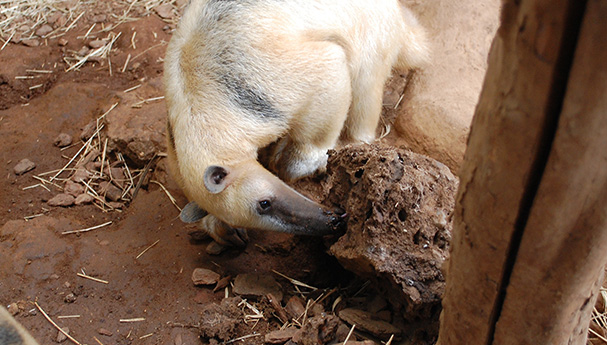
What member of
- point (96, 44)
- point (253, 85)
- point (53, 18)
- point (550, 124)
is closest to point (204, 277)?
point (253, 85)

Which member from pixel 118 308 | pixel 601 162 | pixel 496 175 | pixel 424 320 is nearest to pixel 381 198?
pixel 424 320

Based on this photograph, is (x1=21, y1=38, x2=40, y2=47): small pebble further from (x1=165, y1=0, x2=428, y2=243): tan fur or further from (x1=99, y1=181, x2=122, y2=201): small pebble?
(x1=165, y1=0, x2=428, y2=243): tan fur

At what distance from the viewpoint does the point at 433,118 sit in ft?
17.7

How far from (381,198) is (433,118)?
197 centimetres

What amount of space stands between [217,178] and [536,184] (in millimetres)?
2623

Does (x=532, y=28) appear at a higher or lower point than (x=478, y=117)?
higher

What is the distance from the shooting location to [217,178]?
4.17 metres

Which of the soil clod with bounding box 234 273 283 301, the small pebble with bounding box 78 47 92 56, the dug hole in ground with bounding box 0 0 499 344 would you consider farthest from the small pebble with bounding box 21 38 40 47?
the soil clod with bounding box 234 273 283 301

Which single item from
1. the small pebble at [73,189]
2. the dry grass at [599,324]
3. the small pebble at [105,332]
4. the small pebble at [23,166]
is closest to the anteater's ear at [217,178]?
the small pebble at [105,332]

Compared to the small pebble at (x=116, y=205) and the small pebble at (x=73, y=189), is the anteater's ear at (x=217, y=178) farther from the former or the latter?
the small pebble at (x=73, y=189)

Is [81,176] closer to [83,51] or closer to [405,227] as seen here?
[83,51]

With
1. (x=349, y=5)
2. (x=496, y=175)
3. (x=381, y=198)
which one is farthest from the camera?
(x=349, y=5)

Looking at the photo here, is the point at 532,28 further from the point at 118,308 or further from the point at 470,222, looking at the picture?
the point at 118,308

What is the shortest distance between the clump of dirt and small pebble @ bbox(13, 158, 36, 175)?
3889 mm
